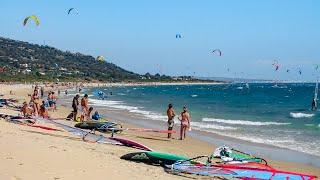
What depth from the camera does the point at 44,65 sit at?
15188 cm

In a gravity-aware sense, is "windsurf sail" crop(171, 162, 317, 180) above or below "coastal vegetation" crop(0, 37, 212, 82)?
below

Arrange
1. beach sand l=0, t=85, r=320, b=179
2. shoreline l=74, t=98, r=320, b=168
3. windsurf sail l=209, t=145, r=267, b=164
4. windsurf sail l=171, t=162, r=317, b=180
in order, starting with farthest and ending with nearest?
shoreline l=74, t=98, r=320, b=168 < windsurf sail l=209, t=145, r=267, b=164 < windsurf sail l=171, t=162, r=317, b=180 < beach sand l=0, t=85, r=320, b=179

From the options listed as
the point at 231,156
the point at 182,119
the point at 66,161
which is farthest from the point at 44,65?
the point at 66,161

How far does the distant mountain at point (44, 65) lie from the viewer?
4744 inches

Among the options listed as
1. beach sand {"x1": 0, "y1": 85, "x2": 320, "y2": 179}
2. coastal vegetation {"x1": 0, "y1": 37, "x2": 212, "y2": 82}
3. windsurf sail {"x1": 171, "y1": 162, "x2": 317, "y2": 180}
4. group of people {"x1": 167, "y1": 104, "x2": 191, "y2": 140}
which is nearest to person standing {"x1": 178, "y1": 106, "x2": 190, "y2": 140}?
group of people {"x1": 167, "y1": 104, "x2": 191, "y2": 140}

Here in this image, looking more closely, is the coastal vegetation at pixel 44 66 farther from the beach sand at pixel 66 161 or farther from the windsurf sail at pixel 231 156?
the windsurf sail at pixel 231 156

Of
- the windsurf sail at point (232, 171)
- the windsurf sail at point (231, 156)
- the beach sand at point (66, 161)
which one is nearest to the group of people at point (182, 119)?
the beach sand at point (66, 161)

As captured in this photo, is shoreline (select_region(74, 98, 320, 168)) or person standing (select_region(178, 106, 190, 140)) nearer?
shoreline (select_region(74, 98, 320, 168))

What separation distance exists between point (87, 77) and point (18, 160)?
135m

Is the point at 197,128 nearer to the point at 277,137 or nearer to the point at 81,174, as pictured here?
the point at 277,137

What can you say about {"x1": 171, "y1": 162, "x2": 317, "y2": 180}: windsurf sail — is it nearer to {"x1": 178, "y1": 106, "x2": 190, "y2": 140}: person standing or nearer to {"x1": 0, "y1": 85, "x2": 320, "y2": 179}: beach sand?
{"x1": 0, "y1": 85, "x2": 320, "y2": 179}: beach sand

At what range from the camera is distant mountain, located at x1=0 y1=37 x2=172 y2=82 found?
395 feet

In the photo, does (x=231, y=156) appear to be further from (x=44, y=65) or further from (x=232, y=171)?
(x=44, y=65)

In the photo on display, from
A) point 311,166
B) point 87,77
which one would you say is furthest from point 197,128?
point 87,77
